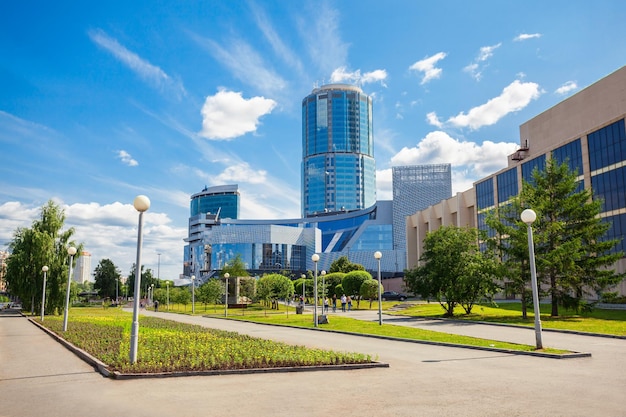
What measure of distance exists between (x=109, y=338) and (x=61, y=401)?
33.8 ft

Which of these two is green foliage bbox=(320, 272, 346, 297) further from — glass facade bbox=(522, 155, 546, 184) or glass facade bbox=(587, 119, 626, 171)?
glass facade bbox=(587, 119, 626, 171)

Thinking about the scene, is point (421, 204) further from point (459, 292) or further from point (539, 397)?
point (539, 397)

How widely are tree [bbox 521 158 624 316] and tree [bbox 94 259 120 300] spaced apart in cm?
9652

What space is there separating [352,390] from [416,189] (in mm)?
151620

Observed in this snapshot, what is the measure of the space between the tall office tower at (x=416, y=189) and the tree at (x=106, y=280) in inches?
3296

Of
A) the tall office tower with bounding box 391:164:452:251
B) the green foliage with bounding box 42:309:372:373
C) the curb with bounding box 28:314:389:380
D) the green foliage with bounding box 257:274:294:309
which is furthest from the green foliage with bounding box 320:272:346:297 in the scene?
the tall office tower with bounding box 391:164:452:251

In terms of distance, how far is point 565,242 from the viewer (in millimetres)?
33062

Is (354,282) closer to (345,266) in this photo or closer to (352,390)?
(345,266)

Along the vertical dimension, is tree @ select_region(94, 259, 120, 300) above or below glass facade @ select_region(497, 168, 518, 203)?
below

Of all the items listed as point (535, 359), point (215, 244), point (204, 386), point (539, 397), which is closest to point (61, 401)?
point (204, 386)

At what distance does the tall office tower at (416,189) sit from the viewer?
6161 inches

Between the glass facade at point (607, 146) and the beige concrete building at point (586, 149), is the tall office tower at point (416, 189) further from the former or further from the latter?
the glass facade at point (607, 146)

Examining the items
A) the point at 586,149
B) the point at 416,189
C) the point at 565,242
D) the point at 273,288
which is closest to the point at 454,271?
the point at 565,242

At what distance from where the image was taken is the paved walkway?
784 cm
